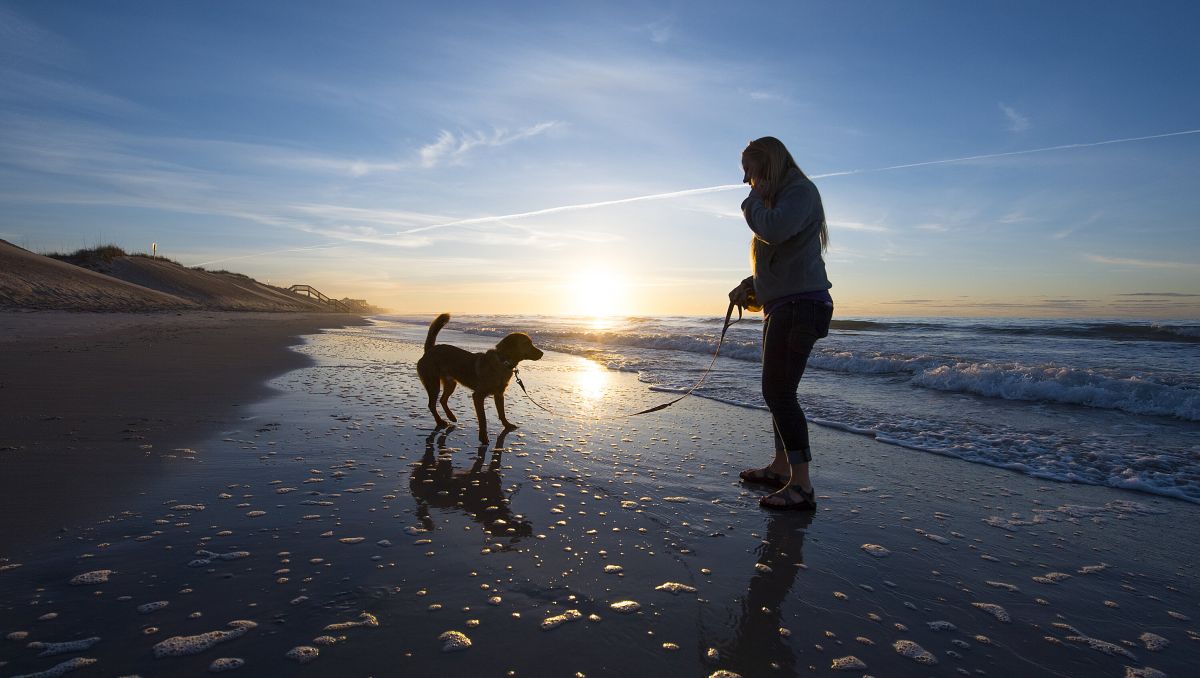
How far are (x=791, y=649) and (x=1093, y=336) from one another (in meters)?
24.2

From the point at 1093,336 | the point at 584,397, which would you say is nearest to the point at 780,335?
the point at 584,397

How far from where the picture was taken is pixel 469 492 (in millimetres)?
3635

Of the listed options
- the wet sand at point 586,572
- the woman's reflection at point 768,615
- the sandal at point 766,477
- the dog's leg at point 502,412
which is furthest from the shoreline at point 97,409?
the sandal at point 766,477

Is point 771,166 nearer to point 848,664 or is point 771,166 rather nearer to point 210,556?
point 848,664

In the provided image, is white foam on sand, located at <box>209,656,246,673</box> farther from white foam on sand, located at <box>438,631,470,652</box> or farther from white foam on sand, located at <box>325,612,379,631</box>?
white foam on sand, located at <box>438,631,470,652</box>

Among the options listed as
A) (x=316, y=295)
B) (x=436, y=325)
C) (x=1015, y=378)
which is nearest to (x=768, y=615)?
(x=436, y=325)

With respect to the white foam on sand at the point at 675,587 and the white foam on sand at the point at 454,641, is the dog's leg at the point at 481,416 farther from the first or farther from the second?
the white foam on sand at the point at 454,641

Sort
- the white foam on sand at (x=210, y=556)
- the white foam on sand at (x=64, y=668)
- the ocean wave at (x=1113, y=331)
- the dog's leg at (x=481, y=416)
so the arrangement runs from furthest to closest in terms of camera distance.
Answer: the ocean wave at (x=1113, y=331), the dog's leg at (x=481, y=416), the white foam on sand at (x=210, y=556), the white foam on sand at (x=64, y=668)

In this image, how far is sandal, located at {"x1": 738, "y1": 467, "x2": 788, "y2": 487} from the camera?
4008mm

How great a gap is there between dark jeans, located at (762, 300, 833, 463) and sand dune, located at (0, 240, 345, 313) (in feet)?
78.6

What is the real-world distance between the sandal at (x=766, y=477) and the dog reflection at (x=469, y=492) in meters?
1.80

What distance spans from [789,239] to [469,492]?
2654 millimetres

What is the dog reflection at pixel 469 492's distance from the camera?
3.07 m

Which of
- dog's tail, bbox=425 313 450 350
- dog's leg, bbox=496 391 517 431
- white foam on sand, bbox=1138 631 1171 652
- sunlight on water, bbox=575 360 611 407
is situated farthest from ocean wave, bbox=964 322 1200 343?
dog's tail, bbox=425 313 450 350
